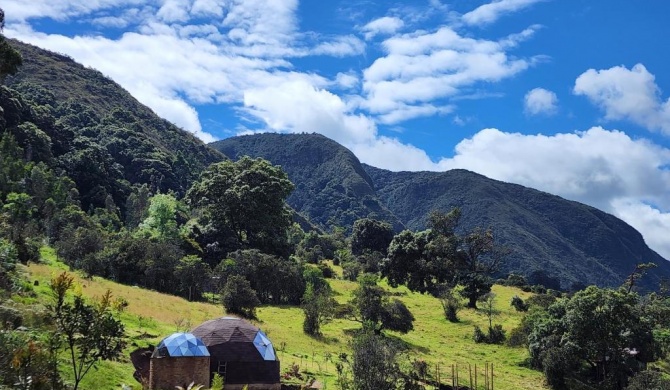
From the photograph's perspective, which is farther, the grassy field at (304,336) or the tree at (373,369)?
the grassy field at (304,336)

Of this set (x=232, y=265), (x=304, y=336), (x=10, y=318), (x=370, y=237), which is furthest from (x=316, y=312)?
(x=370, y=237)

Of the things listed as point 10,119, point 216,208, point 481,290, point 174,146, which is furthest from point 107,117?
point 481,290

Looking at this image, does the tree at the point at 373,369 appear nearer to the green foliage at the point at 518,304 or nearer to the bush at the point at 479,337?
the bush at the point at 479,337

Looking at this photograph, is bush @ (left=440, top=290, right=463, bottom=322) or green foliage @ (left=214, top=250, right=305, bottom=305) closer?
green foliage @ (left=214, top=250, right=305, bottom=305)

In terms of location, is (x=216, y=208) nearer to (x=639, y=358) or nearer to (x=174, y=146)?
(x=639, y=358)

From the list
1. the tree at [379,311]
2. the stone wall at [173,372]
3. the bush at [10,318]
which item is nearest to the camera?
the bush at [10,318]

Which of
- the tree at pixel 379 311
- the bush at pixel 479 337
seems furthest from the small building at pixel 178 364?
the bush at pixel 479 337

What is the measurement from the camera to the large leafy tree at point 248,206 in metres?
68.2

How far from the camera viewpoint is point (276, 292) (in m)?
54.5

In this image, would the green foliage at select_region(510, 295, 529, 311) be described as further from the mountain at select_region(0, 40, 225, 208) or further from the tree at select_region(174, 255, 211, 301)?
the mountain at select_region(0, 40, 225, 208)

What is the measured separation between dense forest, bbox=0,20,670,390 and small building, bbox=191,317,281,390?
3862 millimetres

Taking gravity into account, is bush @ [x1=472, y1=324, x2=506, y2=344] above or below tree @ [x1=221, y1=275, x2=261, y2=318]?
below

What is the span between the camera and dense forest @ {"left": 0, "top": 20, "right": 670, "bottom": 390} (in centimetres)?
2156

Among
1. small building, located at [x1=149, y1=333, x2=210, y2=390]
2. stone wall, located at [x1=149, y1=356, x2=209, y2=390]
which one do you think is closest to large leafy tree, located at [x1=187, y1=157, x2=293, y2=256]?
small building, located at [x1=149, y1=333, x2=210, y2=390]
